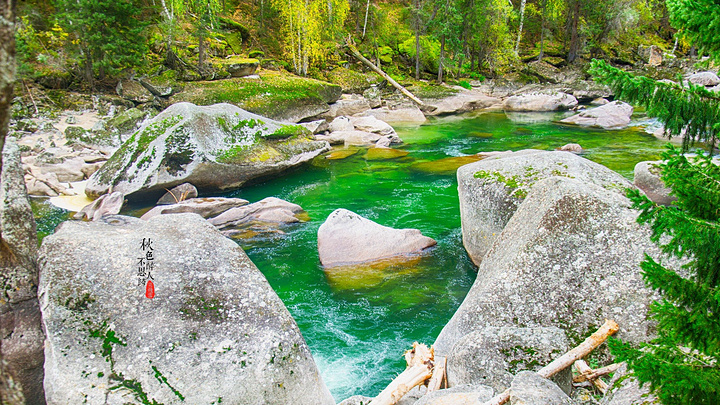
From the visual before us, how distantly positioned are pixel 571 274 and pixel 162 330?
4.50 m

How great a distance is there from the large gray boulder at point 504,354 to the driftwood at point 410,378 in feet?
1.12

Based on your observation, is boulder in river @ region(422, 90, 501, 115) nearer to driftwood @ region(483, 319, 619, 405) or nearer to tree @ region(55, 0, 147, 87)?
tree @ region(55, 0, 147, 87)

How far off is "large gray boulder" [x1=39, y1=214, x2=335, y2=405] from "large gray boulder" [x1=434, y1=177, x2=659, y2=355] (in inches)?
79.2

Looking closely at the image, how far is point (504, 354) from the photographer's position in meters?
4.41

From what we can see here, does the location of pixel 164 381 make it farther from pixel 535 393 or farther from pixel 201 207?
pixel 201 207

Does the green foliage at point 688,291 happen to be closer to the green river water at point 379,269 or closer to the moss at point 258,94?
the green river water at point 379,269

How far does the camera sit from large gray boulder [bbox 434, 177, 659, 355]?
4914 millimetres

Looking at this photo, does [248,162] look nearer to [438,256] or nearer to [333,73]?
[438,256]

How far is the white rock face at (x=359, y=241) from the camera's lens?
9.41 meters

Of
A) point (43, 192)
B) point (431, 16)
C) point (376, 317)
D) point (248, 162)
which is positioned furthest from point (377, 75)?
point (376, 317)

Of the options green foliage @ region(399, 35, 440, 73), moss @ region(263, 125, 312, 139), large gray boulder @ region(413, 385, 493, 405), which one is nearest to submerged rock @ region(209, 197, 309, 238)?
moss @ region(263, 125, 312, 139)

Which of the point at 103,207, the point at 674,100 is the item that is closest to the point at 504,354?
the point at 674,100

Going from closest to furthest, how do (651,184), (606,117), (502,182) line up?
(502,182) → (651,184) → (606,117)

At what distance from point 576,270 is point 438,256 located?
4.46m
